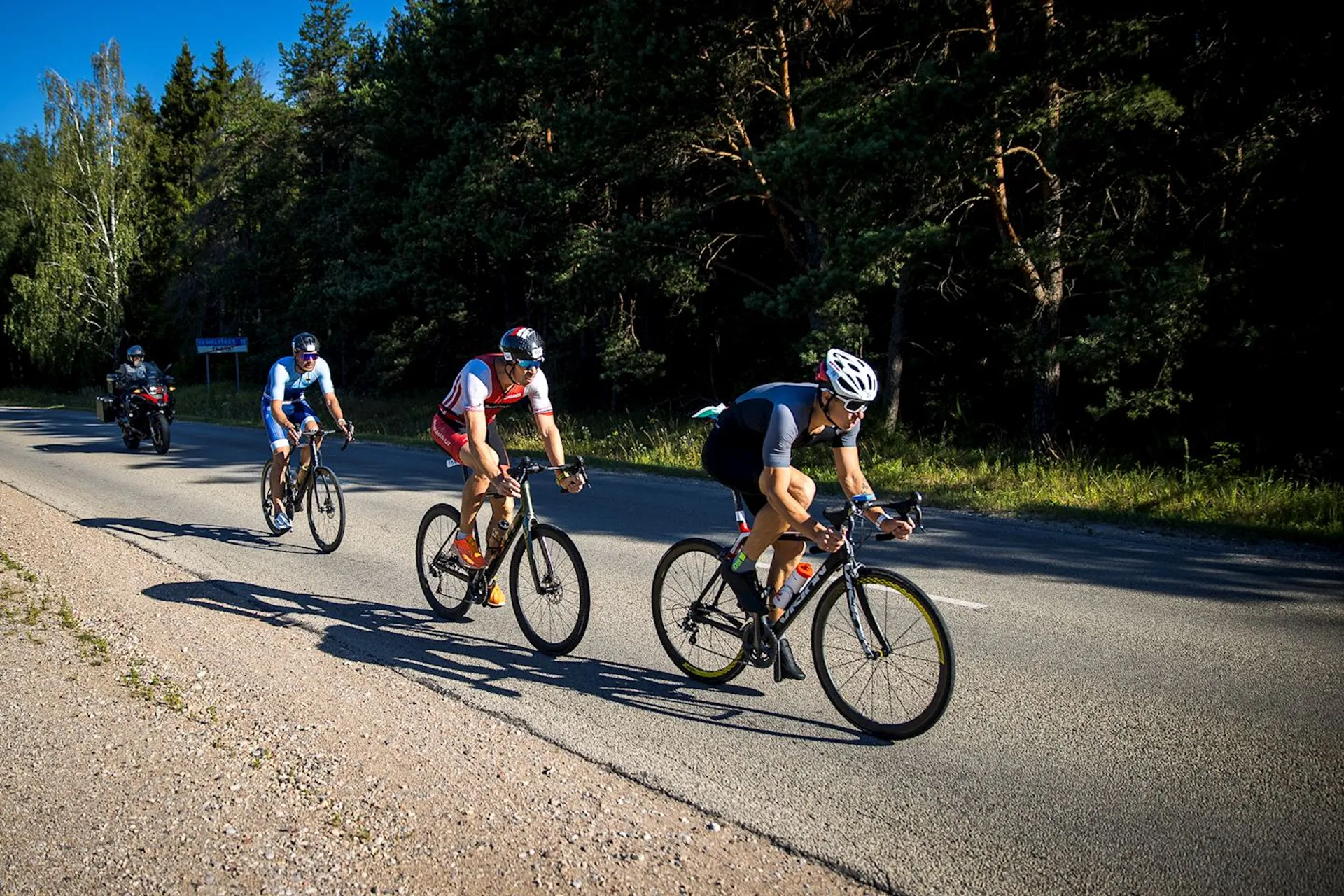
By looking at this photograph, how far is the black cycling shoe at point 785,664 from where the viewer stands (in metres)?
4.85

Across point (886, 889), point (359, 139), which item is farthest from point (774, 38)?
point (359, 139)

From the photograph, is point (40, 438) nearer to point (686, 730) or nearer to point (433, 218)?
point (433, 218)

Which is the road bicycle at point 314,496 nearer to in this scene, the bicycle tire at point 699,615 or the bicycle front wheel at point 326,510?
the bicycle front wheel at point 326,510

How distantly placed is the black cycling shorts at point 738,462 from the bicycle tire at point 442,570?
222cm

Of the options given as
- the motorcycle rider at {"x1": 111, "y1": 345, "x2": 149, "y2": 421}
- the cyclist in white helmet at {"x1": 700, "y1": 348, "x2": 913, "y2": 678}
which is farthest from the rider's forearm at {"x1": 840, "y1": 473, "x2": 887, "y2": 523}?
the motorcycle rider at {"x1": 111, "y1": 345, "x2": 149, "y2": 421}

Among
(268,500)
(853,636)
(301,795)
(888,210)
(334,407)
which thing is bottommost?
(301,795)

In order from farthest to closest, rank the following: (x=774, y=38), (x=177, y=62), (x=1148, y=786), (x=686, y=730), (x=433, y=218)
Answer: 1. (x=177, y=62)
2. (x=433, y=218)
3. (x=774, y=38)
4. (x=686, y=730)
5. (x=1148, y=786)

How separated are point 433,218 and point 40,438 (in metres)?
11.3

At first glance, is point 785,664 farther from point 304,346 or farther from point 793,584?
point 304,346

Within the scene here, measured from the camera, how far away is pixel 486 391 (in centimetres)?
593

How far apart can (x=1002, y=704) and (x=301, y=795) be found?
3.35 metres

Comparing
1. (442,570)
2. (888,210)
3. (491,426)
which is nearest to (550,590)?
(442,570)

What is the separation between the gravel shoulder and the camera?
3135 mm

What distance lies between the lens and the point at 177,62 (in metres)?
61.2
